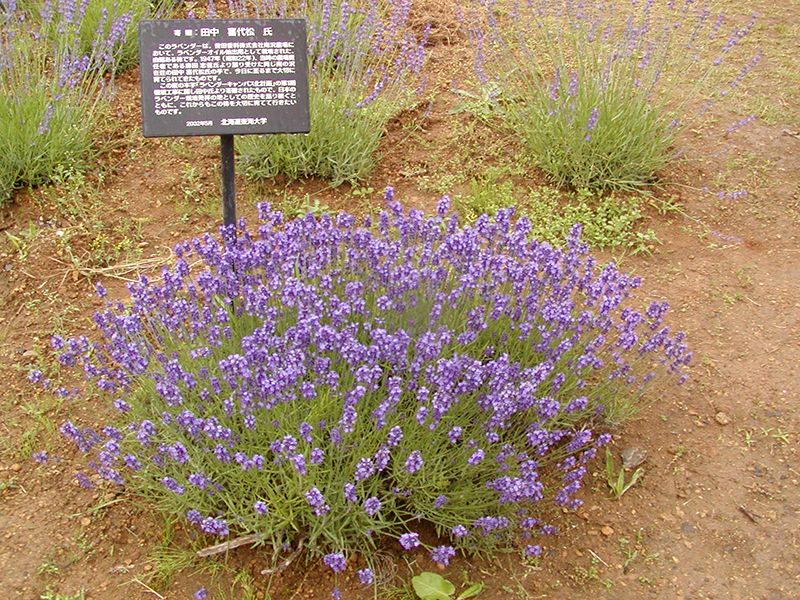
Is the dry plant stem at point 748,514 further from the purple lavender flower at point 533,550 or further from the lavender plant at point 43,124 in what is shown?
the lavender plant at point 43,124

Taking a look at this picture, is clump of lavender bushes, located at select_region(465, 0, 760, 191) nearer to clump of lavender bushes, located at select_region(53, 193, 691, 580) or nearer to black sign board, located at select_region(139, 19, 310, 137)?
clump of lavender bushes, located at select_region(53, 193, 691, 580)

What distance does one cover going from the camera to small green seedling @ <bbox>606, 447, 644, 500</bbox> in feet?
9.53

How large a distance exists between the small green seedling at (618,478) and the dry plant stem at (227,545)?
1376 mm

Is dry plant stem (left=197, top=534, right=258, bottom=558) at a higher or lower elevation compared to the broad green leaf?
higher

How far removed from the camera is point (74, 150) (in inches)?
180

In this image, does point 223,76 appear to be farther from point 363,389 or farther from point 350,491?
point 350,491

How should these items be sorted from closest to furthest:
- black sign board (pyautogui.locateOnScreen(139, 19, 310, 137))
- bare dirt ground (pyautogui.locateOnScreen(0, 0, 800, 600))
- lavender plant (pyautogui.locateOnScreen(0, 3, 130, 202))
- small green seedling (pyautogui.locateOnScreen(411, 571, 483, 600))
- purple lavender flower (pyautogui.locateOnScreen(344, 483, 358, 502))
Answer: purple lavender flower (pyautogui.locateOnScreen(344, 483, 358, 502))
small green seedling (pyautogui.locateOnScreen(411, 571, 483, 600))
bare dirt ground (pyautogui.locateOnScreen(0, 0, 800, 600))
black sign board (pyautogui.locateOnScreen(139, 19, 310, 137))
lavender plant (pyautogui.locateOnScreen(0, 3, 130, 202))

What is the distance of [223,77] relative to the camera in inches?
119

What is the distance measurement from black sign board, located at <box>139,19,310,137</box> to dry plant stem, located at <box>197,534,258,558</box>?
5.10ft

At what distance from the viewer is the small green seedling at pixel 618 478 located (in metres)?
2.90

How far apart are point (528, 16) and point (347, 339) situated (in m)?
4.83

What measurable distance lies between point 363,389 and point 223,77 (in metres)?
1.55

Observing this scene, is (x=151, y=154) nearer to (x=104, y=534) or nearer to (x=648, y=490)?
(x=104, y=534)

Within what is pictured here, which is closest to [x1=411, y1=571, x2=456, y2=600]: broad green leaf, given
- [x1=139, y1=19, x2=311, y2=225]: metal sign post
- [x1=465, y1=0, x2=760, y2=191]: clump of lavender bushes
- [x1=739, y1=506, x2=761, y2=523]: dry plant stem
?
[x1=739, y1=506, x2=761, y2=523]: dry plant stem
